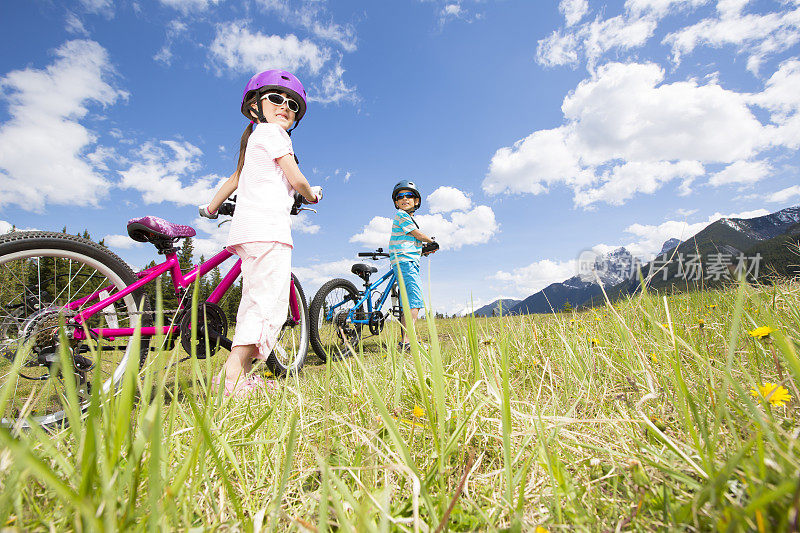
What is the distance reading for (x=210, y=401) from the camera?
37.4 inches

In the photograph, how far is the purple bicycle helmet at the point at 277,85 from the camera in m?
2.71

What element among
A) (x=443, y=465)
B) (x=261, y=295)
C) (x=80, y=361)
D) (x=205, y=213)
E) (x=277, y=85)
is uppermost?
(x=277, y=85)

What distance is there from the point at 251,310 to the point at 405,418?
4.83 feet

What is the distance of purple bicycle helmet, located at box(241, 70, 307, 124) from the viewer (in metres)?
2.71

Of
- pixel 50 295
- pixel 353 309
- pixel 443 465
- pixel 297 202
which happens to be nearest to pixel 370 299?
pixel 353 309

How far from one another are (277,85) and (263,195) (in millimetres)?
882

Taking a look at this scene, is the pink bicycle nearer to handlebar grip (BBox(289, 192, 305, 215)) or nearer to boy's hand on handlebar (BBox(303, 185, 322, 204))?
handlebar grip (BBox(289, 192, 305, 215))

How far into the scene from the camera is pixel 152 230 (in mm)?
2830

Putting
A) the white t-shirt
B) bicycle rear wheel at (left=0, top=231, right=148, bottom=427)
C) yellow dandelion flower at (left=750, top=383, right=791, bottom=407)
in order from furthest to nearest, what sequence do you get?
the white t-shirt, bicycle rear wheel at (left=0, top=231, right=148, bottom=427), yellow dandelion flower at (left=750, top=383, right=791, bottom=407)

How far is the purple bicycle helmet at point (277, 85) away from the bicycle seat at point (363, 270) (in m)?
3.45

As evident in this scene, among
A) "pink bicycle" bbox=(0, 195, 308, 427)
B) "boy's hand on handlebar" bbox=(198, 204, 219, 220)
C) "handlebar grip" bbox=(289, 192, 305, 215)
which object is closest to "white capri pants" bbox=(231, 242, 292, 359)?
"pink bicycle" bbox=(0, 195, 308, 427)

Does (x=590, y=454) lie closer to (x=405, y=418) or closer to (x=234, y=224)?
(x=405, y=418)

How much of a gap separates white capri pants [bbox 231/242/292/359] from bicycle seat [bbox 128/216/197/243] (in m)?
0.84

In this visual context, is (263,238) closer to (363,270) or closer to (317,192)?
(317,192)
